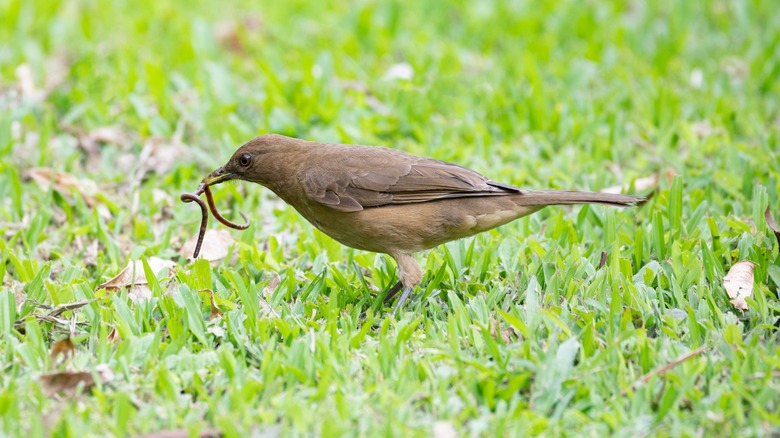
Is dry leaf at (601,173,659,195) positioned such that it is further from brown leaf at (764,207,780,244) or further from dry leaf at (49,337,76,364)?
dry leaf at (49,337,76,364)

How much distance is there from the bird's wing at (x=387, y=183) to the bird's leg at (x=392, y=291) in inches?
18.3

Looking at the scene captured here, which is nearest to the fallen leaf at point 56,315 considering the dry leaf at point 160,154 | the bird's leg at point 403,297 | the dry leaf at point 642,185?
the bird's leg at point 403,297

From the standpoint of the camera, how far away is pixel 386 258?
5840mm

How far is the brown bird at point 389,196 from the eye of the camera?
5.15 meters

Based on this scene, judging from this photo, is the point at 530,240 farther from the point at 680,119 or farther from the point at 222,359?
the point at 680,119

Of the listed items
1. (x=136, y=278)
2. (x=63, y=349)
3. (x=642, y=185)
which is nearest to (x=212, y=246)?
(x=136, y=278)

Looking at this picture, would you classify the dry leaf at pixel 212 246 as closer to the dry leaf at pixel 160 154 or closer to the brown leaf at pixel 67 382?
the dry leaf at pixel 160 154

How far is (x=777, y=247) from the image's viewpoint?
523cm

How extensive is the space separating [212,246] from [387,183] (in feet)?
3.95

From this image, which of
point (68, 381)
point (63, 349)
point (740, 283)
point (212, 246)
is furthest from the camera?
point (212, 246)

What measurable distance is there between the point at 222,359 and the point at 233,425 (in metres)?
0.60

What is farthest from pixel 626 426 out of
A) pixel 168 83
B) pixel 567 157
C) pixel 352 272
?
pixel 168 83

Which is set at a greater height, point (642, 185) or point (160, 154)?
point (160, 154)

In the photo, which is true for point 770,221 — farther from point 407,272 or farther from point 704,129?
Answer: point 704,129
